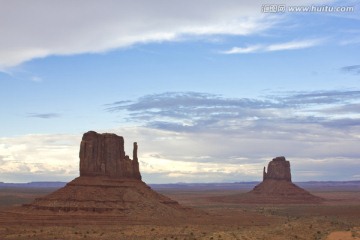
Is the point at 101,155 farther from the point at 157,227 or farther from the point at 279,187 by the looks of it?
the point at 279,187

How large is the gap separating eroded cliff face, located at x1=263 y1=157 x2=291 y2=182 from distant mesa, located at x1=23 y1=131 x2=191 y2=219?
81081 mm

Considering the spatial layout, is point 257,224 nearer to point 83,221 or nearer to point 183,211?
point 183,211

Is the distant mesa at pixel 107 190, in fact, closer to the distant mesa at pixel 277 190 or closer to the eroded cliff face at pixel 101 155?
the eroded cliff face at pixel 101 155

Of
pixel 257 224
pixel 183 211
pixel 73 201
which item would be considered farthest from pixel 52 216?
pixel 257 224

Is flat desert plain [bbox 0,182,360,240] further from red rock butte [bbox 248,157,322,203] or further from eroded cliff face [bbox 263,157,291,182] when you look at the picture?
eroded cliff face [bbox 263,157,291,182]

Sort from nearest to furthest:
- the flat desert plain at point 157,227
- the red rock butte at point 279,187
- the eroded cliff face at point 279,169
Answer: the flat desert plain at point 157,227 < the red rock butte at point 279,187 < the eroded cliff face at point 279,169

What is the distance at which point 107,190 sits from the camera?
313 feet

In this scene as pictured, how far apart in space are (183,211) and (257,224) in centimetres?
1625

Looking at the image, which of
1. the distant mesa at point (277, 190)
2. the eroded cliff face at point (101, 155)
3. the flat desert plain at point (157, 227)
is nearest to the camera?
the flat desert plain at point (157, 227)

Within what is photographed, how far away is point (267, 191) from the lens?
17525 centimetres

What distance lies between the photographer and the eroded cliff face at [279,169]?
17712 cm

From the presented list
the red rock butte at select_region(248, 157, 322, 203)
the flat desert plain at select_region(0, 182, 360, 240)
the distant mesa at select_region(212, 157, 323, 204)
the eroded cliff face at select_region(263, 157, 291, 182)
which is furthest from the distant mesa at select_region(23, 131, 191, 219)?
the eroded cliff face at select_region(263, 157, 291, 182)

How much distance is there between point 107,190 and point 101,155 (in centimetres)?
681

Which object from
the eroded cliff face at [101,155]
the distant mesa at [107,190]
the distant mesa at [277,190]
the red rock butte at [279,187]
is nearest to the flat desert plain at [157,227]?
the distant mesa at [107,190]
